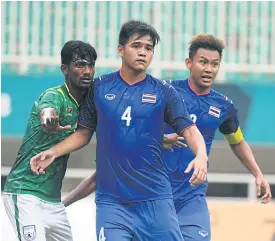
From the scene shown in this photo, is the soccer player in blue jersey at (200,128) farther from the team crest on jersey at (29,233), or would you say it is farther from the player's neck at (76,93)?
the team crest on jersey at (29,233)

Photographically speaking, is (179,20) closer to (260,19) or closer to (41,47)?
(260,19)

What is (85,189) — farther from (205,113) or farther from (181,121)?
(181,121)

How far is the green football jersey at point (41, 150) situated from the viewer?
23.7 ft

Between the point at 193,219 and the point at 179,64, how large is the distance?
975cm

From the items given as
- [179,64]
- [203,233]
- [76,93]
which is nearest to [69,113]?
[76,93]

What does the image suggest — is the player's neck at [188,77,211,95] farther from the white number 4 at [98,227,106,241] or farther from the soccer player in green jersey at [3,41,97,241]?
the white number 4 at [98,227,106,241]

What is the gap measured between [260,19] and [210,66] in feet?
35.8

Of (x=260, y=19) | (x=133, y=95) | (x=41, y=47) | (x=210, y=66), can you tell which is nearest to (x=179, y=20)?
(x=260, y=19)

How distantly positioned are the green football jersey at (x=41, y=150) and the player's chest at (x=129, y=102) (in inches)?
19.0

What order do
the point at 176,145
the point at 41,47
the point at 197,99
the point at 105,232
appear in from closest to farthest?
the point at 105,232, the point at 176,145, the point at 197,99, the point at 41,47

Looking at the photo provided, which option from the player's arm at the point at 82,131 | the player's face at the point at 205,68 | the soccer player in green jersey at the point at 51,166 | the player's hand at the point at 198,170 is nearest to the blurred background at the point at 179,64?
the player's face at the point at 205,68

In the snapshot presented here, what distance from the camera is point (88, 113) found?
6.89 metres

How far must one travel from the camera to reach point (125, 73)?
22.5ft

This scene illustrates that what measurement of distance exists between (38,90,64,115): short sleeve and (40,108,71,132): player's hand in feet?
0.29
